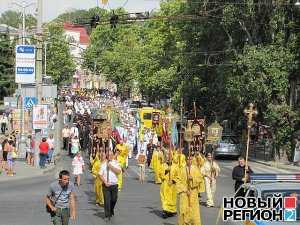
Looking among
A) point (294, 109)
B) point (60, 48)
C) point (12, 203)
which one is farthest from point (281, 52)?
point (60, 48)

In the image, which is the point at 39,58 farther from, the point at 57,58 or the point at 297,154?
the point at 57,58

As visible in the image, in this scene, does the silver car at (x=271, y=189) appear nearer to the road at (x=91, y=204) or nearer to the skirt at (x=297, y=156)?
the road at (x=91, y=204)

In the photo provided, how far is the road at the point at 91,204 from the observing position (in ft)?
57.4

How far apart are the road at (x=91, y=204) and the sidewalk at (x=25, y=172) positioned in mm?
883

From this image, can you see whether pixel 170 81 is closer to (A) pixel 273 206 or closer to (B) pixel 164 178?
(B) pixel 164 178

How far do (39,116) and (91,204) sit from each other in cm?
1330

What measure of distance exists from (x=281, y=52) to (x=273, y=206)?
2943 centimetres

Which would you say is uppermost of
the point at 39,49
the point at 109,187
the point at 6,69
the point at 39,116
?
the point at 6,69

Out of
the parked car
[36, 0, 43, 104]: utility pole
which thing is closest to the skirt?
the parked car

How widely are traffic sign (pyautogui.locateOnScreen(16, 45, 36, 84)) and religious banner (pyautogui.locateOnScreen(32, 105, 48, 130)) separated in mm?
1496

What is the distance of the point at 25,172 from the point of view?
31.7m

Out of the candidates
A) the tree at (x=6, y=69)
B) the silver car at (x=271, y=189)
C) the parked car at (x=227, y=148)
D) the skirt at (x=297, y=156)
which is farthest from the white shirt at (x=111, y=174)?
the tree at (x=6, y=69)

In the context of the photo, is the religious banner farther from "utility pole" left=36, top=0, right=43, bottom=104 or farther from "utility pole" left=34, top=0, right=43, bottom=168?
"utility pole" left=36, top=0, right=43, bottom=104

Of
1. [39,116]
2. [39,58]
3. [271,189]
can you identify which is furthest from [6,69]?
[271,189]
